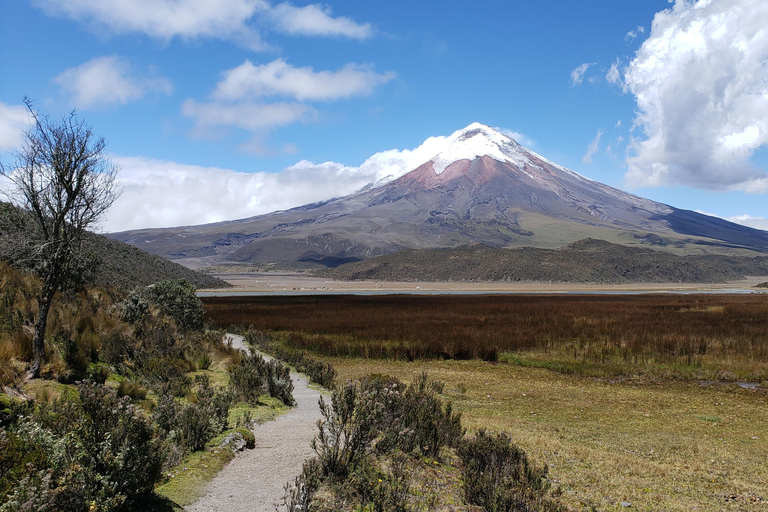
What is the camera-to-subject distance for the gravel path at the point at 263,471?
495cm

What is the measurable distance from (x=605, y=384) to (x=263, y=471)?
Result: 1366cm

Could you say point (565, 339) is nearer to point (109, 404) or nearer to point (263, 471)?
point (263, 471)

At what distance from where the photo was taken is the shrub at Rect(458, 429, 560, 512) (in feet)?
17.6

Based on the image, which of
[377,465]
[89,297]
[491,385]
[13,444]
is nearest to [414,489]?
[377,465]

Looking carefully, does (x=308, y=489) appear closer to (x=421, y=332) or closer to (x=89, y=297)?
(x=89, y=297)

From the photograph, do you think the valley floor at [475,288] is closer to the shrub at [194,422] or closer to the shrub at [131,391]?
the shrub at [131,391]

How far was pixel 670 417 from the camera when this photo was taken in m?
11.3

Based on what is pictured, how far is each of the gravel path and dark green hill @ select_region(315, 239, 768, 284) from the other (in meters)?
122

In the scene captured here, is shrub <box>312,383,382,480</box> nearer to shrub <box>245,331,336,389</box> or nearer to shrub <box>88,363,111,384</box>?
shrub <box>88,363,111,384</box>

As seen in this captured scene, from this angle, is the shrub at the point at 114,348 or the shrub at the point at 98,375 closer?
the shrub at the point at 98,375

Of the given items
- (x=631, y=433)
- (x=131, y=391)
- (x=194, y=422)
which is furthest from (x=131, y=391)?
(x=631, y=433)

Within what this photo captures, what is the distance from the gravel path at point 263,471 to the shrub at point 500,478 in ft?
7.54

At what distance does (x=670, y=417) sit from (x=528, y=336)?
1373cm

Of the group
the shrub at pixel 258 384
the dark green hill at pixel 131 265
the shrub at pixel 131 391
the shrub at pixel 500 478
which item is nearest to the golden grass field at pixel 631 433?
the shrub at pixel 500 478
